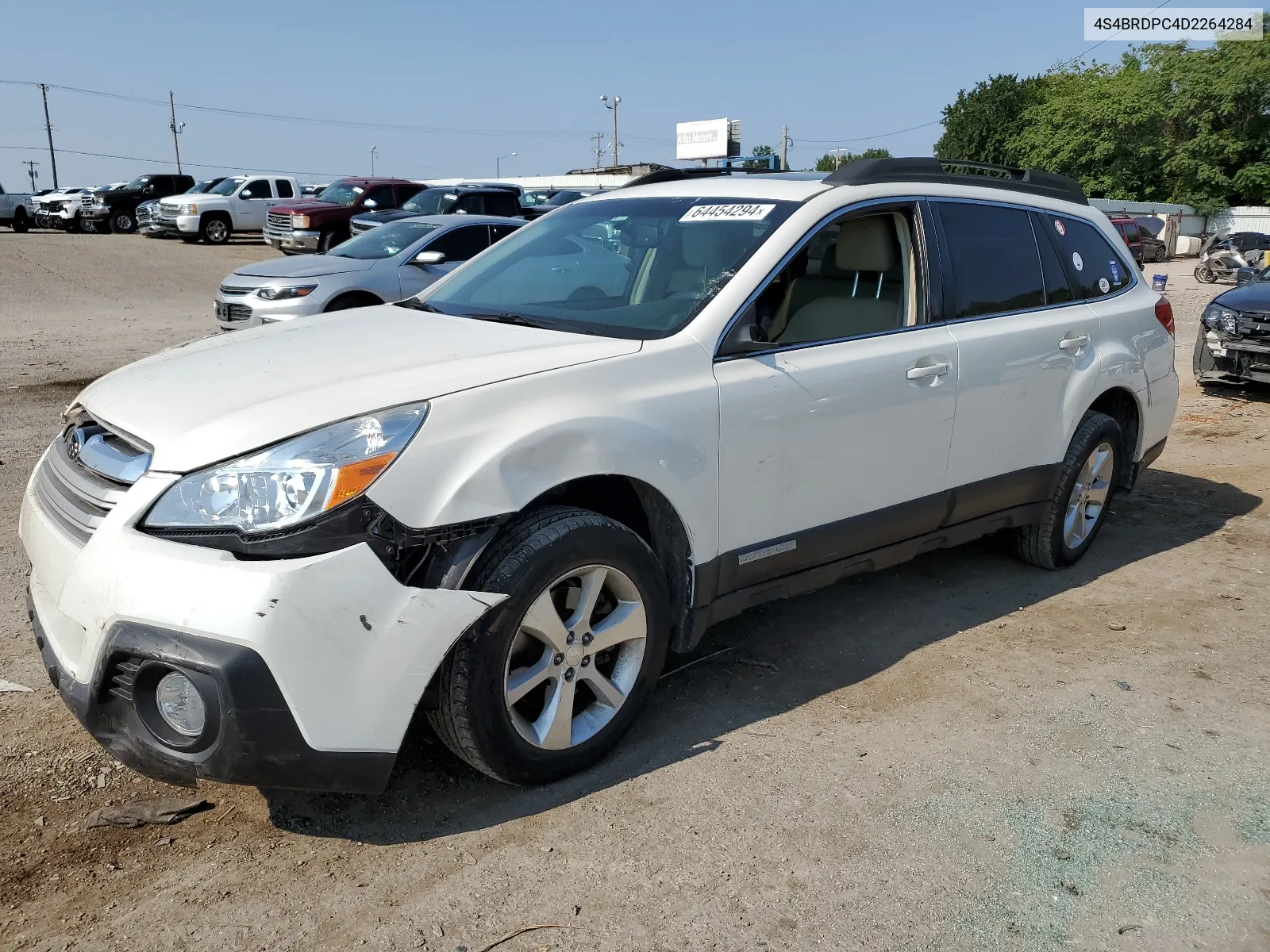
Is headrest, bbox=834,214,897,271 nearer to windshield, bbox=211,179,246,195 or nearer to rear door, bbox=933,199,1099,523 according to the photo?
rear door, bbox=933,199,1099,523

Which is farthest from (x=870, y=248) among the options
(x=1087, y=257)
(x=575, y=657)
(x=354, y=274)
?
(x=354, y=274)

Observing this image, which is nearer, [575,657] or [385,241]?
[575,657]

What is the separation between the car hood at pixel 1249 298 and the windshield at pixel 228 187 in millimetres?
24864

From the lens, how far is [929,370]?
405 centimetres

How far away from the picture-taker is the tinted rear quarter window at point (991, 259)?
4.38m

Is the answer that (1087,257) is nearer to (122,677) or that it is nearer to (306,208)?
(122,677)

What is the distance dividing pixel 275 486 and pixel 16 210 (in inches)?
1368

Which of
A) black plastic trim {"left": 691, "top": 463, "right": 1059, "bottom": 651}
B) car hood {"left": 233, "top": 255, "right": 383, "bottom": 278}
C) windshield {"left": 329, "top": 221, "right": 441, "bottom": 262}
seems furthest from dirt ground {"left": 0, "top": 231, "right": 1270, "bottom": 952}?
windshield {"left": 329, "top": 221, "right": 441, "bottom": 262}

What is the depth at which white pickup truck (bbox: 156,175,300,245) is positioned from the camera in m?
26.7

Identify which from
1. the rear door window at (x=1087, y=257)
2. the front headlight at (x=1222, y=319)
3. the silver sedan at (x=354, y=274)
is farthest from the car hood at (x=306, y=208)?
the rear door window at (x=1087, y=257)

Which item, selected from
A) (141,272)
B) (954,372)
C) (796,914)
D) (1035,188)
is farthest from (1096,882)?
(141,272)

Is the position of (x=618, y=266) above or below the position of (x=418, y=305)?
above

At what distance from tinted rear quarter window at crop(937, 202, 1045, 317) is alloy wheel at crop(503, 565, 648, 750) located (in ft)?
6.79

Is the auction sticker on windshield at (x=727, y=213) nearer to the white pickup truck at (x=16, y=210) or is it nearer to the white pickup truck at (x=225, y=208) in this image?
the white pickup truck at (x=225, y=208)
